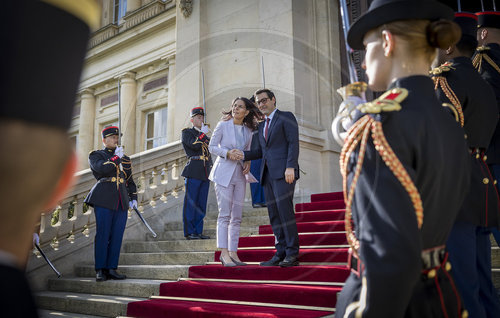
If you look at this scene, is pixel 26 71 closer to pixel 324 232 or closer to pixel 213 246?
pixel 324 232

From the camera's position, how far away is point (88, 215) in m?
6.60

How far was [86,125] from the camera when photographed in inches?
575

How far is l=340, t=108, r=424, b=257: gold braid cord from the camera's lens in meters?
1.21

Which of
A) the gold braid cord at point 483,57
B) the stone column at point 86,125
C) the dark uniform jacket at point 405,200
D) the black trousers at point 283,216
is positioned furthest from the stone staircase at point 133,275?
the stone column at point 86,125

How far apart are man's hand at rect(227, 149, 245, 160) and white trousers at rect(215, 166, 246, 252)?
8.8 inches

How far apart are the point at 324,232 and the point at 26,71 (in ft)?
15.2

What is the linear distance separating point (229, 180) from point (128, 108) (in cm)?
924

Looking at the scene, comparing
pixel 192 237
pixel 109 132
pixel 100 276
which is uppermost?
pixel 109 132

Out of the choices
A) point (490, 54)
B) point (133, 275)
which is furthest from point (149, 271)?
point (490, 54)

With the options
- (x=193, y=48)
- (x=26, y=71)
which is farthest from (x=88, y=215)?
(x=26, y=71)

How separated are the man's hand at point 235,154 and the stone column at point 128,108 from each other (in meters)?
8.74

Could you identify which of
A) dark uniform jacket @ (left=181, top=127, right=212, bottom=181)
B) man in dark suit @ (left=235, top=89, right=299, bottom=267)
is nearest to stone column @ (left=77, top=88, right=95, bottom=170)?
dark uniform jacket @ (left=181, top=127, right=212, bottom=181)

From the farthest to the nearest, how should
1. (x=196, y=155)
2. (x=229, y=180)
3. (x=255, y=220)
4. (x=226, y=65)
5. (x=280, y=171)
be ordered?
(x=226, y=65)
(x=196, y=155)
(x=255, y=220)
(x=229, y=180)
(x=280, y=171)

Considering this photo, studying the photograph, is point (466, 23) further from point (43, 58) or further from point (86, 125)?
point (86, 125)
